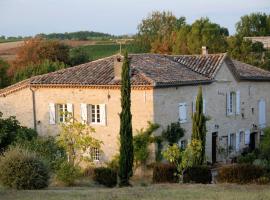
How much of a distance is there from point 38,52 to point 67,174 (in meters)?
44.2

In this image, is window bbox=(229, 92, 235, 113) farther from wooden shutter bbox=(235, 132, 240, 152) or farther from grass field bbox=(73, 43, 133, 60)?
grass field bbox=(73, 43, 133, 60)

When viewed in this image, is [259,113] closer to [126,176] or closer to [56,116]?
[56,116]

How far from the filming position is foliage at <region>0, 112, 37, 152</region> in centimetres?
3488

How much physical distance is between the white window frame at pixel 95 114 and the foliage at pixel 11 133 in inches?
139

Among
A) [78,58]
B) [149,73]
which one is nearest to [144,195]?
[149,73]

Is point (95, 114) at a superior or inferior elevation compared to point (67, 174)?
superior

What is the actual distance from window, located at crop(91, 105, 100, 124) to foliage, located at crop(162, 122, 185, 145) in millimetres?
4169

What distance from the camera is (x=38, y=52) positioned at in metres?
69.6

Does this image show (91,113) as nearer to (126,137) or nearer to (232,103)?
(126,137)

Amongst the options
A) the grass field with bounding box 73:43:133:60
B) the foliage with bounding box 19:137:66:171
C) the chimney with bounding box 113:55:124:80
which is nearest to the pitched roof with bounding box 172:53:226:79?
the chimney with bounding box 113:55:124:80

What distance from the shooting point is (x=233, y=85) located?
4100 cm

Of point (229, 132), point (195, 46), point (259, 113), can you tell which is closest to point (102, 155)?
point (229, 132)

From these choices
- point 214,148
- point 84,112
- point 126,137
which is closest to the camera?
point 126,137

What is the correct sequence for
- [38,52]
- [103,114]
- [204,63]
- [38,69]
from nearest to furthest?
1. [103,114]
2. [204,63]
3. [38,69]
4. [38,52]
